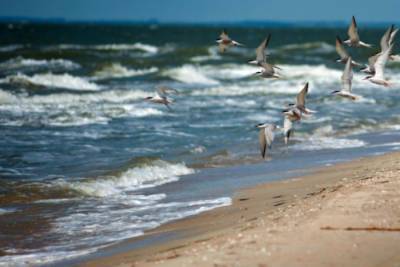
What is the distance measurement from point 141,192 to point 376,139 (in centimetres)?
653

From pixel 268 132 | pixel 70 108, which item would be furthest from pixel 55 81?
pixel 268 132

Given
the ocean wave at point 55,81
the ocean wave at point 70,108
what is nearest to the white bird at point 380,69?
the ocean wave at point 70,108

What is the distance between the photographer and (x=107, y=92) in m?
28.7

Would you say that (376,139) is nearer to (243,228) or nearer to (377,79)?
(377,79)

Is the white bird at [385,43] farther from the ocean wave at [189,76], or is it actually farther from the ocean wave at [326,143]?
the ocean wave at [189,76]

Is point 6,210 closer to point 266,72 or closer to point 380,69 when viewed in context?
point 266,72

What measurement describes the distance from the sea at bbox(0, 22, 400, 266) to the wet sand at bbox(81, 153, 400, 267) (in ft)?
A: 2.51

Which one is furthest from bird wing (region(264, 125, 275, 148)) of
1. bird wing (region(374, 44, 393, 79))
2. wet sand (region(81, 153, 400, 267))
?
bird wing (region(374, 44, 393, 79))

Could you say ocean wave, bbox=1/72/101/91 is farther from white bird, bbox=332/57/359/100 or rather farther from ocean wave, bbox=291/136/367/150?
white bird, bbox=332/57/359/100

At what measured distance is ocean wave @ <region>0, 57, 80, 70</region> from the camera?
129 ft

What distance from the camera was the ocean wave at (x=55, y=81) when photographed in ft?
101

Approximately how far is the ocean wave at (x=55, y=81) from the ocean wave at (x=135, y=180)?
659 inches

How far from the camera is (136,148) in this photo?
16.7m

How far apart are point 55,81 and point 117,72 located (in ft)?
19.9
